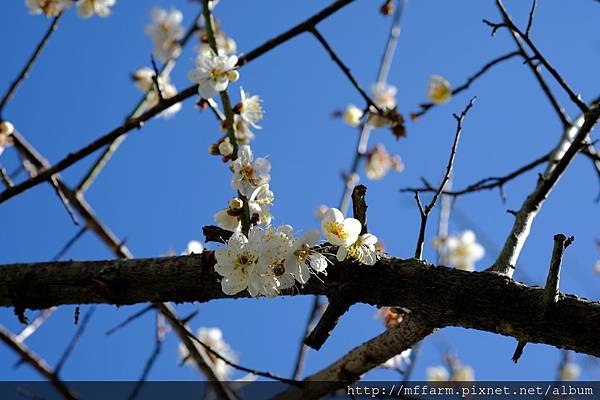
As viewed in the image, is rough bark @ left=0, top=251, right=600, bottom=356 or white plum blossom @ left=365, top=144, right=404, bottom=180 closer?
rough bark @ left=0, top=251, right=600, bottom=356

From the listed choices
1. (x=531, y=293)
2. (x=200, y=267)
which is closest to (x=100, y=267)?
(x=200, y=267)

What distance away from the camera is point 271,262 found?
1395 mm

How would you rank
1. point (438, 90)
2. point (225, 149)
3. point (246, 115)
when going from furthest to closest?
point (438, 90) < point (246, 115) < point (225, 149)

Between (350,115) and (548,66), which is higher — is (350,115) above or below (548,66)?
above

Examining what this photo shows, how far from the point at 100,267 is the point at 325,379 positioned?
66 centimetres

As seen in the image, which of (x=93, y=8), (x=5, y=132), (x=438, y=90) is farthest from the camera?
(x=438, y=90)

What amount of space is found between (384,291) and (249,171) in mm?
503

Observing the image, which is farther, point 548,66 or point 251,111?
point 251,111

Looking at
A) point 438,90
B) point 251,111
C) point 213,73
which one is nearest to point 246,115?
point 251,111

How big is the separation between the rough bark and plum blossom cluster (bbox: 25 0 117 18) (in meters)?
1.58

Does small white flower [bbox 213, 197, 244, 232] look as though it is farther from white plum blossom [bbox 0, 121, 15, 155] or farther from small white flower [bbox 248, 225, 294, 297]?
white plum blossom [bbox 0, 121, 15, 155]

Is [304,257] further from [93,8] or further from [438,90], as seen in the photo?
[438,90]

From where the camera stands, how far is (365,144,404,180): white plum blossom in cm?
407

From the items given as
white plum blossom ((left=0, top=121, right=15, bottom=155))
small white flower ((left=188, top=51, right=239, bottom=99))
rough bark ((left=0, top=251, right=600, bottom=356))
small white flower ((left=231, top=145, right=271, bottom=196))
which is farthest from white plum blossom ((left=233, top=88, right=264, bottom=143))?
white plum blossom ((left=0, top=121, right=15, bottom=155))
